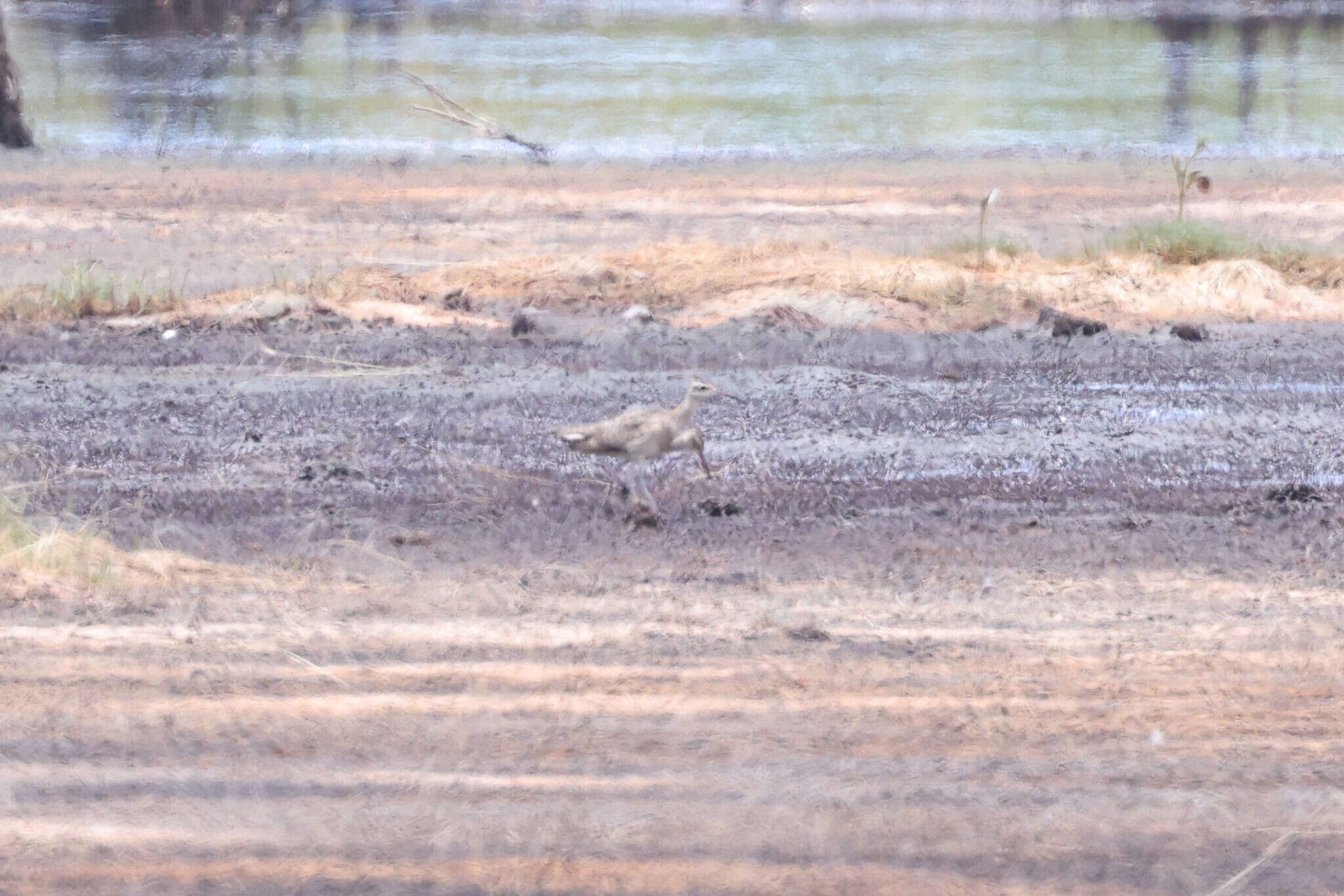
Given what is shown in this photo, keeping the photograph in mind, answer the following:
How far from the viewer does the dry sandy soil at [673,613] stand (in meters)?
3.68

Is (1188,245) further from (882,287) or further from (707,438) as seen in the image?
(707,438)

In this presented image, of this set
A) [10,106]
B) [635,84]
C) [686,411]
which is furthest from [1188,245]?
[10,106]

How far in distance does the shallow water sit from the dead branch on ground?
0.33 feet

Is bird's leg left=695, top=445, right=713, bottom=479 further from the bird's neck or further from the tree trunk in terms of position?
the tree trunk

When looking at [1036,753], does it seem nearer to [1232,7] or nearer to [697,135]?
[697,135]

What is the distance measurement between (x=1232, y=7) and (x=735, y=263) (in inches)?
356

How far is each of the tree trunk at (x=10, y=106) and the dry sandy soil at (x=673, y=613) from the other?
672cm

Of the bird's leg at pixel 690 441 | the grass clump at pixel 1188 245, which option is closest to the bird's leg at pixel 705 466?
the bird's leg at pixel 690 441

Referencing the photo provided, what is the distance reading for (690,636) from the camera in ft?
15.9

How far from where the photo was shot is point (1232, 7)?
54.9ft

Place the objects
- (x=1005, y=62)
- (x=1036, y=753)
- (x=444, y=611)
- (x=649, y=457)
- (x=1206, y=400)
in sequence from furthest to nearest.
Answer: (x=1005, y=62) → (x=1206, y=400) → (x=649, y=457) → (x=444, y=611) → (x=1036, y=753)

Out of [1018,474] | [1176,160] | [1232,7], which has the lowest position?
[1018,474]

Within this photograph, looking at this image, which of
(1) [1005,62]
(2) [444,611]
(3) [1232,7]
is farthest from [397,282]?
(3) [1232,7]

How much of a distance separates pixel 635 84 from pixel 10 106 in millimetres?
6243
